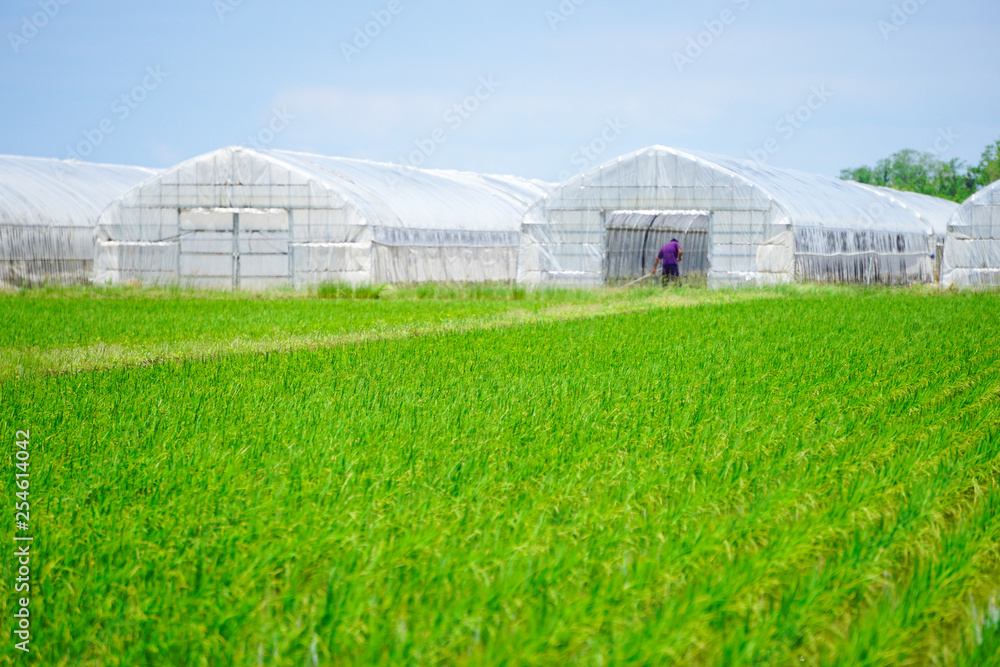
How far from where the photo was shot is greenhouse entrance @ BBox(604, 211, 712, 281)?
3016 centimetres

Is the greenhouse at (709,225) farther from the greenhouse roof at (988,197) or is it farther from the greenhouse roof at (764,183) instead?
the greenhouse roof at (988,197)

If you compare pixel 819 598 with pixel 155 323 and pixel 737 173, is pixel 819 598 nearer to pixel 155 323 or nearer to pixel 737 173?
pixel 155 323

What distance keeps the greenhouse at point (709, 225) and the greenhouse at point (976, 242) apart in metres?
2.33

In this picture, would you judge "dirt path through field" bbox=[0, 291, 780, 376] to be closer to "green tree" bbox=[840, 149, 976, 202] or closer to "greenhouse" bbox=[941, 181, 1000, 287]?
"greenhouse" bbox=[941, 181, 1000, 287]

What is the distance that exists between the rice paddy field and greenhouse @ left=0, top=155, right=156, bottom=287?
2059 cm

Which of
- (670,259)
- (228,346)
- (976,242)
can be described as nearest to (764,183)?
(670,259)

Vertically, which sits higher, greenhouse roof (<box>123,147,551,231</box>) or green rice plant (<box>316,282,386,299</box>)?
greenhouse roof (<box>123,147,551,231</box>)

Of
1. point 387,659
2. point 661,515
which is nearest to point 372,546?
point 387,659

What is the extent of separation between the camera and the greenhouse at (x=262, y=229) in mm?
27344

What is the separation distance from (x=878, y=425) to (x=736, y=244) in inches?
818

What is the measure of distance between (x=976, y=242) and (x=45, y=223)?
25547 mm

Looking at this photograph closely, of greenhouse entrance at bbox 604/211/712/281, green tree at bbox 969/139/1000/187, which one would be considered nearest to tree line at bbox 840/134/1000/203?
green tree at bbox 969/139/1000/187

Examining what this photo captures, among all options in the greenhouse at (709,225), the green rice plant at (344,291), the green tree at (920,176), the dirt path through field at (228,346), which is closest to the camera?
the dirt path through field at (228,346)

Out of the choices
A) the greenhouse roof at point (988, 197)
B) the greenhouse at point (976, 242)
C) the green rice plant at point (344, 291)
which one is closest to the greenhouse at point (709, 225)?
the greenhouse at point (976, 242)
